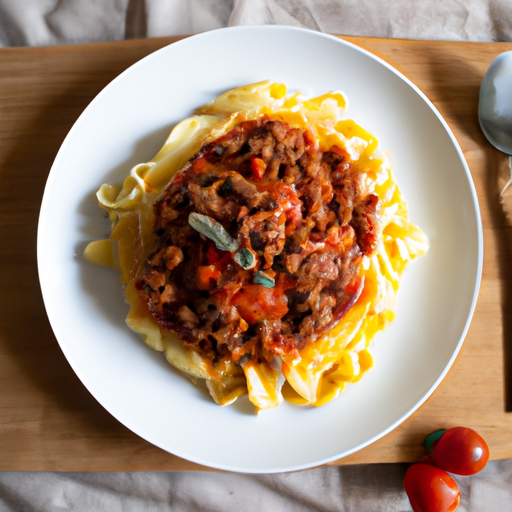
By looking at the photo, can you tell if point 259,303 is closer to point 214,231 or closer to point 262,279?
point 262,279

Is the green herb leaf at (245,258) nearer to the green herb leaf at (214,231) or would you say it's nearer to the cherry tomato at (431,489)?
the green herb leaf at (214,231)

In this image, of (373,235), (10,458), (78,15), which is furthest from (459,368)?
(78,15)

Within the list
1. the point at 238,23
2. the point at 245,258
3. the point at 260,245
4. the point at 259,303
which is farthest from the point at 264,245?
the point at 238,23

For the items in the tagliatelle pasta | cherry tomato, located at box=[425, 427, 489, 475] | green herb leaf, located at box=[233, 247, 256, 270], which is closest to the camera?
green herb leaf, located at box=[233, 247, 256, 270]

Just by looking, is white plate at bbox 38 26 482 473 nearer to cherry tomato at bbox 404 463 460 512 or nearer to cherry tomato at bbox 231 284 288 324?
cherry tomato at bbox 404 463 460 512

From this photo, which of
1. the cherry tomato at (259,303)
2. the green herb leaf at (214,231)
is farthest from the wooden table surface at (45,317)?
the green herb leaf at (214,231)

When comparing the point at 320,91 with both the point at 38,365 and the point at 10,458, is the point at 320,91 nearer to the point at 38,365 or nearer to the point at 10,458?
the point at 38,365

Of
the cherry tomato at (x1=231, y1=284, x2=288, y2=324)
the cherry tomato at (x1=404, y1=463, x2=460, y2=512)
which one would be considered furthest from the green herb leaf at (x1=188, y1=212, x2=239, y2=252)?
the cherry tomato at (x1=404, y1=463, x2=460, y2=512)
